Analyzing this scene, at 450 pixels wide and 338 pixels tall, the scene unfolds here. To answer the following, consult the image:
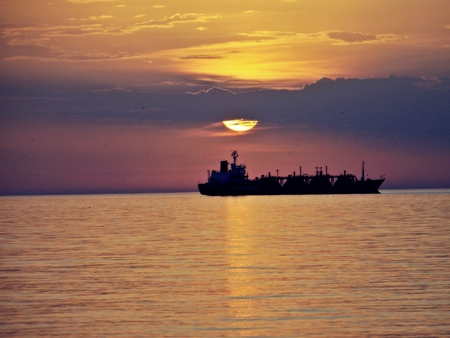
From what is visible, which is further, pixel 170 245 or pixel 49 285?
pixel 170 245

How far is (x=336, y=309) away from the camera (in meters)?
26.2

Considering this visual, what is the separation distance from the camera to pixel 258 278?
3412cm

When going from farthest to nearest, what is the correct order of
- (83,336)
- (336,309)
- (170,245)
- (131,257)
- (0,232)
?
(0,232), (170,245), (131,257), (336,309), (83,336)

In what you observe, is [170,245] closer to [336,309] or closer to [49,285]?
[49,285]

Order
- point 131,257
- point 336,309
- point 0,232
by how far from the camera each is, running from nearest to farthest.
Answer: point 336,309 → point 131,257 → point 0,232

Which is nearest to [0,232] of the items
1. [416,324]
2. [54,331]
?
[54,331]

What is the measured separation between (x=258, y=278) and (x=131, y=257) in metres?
12.3

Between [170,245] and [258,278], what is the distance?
18.6m

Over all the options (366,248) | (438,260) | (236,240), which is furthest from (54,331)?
(236,240)

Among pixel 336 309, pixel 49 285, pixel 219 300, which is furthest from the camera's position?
pixel 49 285

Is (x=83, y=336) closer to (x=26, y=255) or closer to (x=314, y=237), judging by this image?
(x=26, y=255)

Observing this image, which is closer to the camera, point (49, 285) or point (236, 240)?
point (49, 285)

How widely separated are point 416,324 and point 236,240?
33.1 m

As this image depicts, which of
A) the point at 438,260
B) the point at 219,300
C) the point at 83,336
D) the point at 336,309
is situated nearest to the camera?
the point at 83,336
